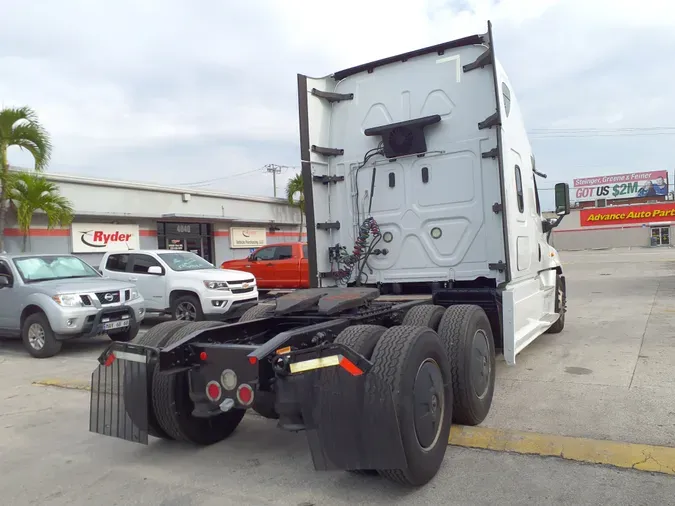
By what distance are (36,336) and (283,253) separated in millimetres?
7452

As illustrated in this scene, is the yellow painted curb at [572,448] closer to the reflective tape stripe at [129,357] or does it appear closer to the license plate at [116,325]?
the reflective tape stripe at [129,357]

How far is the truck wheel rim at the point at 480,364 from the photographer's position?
4.55 metres

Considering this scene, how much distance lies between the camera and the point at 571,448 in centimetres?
402

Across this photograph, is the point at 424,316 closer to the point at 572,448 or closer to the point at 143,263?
the point at 572,448

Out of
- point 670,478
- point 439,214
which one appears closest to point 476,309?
point 439,214

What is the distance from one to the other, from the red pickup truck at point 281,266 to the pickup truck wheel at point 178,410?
10212 millimetres

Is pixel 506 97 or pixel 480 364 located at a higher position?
pixel 506 97

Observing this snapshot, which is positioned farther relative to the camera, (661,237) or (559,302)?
(661,237)

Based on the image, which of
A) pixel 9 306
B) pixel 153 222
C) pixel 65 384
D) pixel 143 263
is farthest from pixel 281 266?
pixel 65 384

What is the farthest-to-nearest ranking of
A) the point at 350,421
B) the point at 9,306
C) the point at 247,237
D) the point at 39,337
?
the point at 247,237
the point at 9,306
the point at 39,337
the point at 350,421

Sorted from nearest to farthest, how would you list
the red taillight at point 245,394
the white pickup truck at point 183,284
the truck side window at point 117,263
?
1. the red taillight at point 245,394
2. the white pickup truck at point 183,284
3. the truck side window at point 117,263

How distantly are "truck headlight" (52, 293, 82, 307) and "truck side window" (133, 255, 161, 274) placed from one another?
286cm

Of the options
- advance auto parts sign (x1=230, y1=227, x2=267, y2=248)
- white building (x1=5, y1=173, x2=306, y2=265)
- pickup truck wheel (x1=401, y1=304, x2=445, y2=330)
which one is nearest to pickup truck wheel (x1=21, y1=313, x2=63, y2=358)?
pickup truck wheel (x1=401, y1=304, x2=445, y2=330)

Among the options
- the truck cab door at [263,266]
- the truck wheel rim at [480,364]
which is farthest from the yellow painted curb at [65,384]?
the truck cab door at [263,266]
